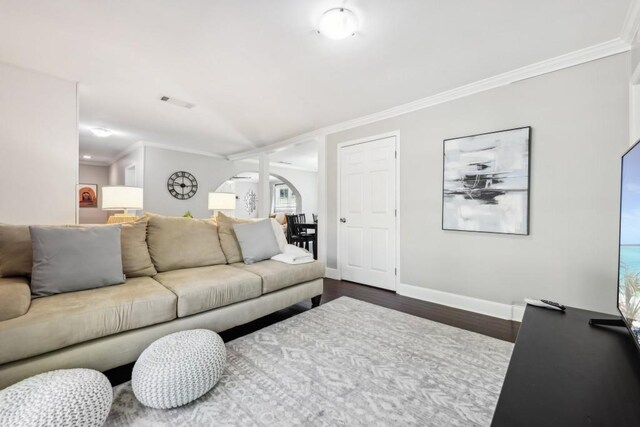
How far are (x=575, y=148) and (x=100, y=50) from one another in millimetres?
4077

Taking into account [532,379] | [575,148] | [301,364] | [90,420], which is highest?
[575,148]

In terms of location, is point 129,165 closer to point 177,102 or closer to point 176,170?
point 176,170


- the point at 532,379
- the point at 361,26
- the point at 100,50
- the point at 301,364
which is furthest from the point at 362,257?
the point at 100,50

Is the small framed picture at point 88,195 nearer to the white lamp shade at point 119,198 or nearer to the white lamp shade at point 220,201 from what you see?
the white lamp shade at point 220,201

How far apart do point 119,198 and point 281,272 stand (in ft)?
7.43

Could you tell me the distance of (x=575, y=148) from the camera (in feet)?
7.48

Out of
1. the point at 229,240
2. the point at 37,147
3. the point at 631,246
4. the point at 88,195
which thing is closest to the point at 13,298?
the point at 229,240

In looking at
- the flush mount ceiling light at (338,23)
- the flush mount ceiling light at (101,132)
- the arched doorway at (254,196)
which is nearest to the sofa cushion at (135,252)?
the flush mount ceiling light at (338,23)

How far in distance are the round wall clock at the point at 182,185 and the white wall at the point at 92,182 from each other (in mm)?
2883

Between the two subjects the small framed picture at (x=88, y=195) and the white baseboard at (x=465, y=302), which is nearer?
the white baseboard at (x=465, y=302)

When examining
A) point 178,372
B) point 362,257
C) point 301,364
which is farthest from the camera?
point 362,257

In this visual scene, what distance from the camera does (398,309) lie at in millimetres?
2865

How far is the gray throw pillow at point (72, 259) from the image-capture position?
1.71 meters

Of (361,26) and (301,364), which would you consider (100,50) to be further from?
(301,364)
